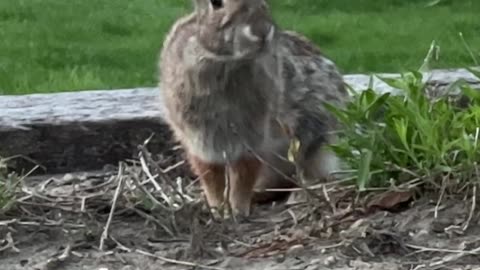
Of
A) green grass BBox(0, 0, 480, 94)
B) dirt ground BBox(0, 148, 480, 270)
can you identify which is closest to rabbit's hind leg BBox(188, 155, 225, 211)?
dirt ground BBox(0, 148, 480, 270)

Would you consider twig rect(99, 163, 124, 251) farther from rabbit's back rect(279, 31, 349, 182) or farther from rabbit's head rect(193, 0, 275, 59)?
rabbit's back rect(279, 31, 349, 182)

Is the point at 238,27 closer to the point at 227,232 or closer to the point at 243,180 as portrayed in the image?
the point at 227,232

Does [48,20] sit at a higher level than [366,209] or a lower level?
lower

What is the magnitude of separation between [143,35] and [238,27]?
A: 16.8ft

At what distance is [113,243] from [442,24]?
5.89 metres

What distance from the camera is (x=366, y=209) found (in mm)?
3469

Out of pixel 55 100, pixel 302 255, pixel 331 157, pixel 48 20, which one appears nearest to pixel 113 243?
pixel 302 255

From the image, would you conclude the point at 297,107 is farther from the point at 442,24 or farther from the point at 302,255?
the point at 442,24

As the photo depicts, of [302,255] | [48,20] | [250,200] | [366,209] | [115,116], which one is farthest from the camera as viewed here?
[48,20]

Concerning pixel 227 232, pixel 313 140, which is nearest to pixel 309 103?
pixel 313 140

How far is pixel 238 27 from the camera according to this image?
329 centimetres

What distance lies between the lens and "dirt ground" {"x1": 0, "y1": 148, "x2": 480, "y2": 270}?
314 centimetres

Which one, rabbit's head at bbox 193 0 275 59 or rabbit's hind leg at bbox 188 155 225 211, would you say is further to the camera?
rabbit's hind leg at bbox 188 155 225 211

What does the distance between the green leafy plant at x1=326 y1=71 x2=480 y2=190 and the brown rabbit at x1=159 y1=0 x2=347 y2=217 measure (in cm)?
27
